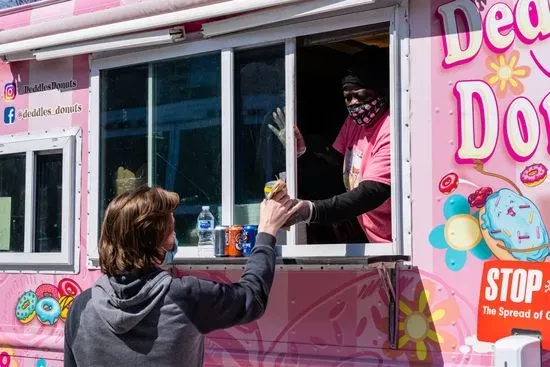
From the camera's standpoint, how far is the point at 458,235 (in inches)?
126

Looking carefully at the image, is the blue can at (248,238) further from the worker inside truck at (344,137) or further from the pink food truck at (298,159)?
the worker inside truck at (344,137)

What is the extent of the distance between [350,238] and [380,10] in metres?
1.14

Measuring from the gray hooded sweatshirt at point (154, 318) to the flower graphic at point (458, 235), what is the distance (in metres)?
0.96

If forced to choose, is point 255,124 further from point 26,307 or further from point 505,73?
point 26,307

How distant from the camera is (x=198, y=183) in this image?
13.3 ft

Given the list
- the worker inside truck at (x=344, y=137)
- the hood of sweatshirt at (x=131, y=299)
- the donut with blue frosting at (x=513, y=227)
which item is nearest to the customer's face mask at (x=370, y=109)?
the worker inside truck at (x=344, y=137)

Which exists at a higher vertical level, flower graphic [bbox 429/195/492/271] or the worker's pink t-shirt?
the worker's pink t-shirt

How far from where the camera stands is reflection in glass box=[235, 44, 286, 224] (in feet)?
12.5

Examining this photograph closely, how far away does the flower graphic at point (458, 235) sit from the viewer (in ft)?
10.3

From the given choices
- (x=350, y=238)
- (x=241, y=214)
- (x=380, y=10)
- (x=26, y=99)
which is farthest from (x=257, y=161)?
(x=26, y=99)

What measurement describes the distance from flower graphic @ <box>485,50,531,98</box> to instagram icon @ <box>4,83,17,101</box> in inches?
107

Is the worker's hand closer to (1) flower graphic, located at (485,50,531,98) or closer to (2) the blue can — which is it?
(2) the blue can

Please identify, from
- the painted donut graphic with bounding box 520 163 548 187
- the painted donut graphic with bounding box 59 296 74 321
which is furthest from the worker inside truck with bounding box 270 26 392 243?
the painted donut graphic with bounding box 59 296 74 321

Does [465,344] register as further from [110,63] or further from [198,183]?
[110,63]
